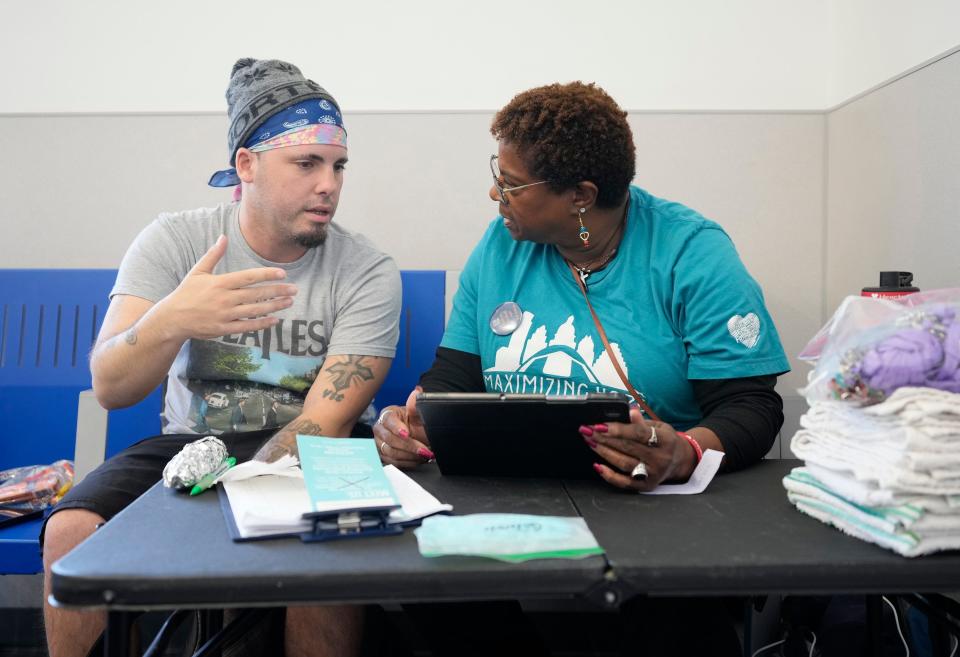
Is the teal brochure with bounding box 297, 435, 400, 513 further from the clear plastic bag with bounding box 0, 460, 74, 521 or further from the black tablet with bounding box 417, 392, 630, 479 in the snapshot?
the clear plastic bag with bounding box 0, 460, 74, 521

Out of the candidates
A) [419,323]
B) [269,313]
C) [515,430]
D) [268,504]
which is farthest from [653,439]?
[419,323]

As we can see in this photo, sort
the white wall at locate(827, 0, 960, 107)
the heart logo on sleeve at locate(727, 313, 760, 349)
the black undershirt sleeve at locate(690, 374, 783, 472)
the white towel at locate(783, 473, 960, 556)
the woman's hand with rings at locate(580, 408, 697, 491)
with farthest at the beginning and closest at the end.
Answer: the white wall at locate(827, 0, 960, 107) → the heart logo on sleeve at locate(727, 313, 760, 349) → the black undershirt sleeve at locate(690, 374, 783, 472) → the woman's hand with rings at locate(580, 408, 697, 491) → the white towel at locate(783, 473, 960, 556)

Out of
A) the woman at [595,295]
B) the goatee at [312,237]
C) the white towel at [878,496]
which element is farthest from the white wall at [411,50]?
the white towel at [878,496]

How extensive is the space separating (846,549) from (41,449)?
7.19 feet

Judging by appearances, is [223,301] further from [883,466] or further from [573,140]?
[883,466]

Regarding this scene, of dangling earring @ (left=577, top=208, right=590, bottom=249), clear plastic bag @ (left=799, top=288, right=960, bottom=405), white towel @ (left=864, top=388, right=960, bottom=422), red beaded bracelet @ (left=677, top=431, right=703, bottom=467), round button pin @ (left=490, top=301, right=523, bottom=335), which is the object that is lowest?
red beaded bracelet @ (left=677, top=431, right=703, bottom=467)

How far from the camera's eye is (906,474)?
95 cm

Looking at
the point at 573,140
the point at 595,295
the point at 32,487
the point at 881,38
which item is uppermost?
the point at 881,38

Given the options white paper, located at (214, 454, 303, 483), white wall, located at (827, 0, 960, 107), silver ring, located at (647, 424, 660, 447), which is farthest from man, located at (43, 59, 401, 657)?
white wall, located at (827, 0, 960, 107)

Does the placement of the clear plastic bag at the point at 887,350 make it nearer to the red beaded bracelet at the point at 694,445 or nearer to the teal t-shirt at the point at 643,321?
the red beaded bracelet at the point at 694,445

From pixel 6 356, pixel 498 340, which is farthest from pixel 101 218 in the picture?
pixel 498 340

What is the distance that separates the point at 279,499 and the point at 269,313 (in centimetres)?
78

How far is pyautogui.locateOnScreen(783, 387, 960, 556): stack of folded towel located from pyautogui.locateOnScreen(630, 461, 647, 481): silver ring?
0.27m

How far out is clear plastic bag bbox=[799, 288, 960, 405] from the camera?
1001 millimetres
